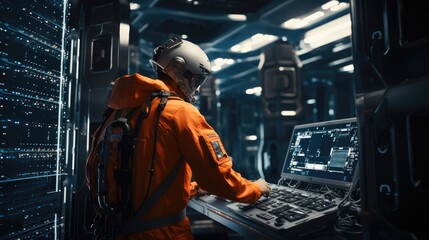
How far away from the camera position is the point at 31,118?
2.19 meters

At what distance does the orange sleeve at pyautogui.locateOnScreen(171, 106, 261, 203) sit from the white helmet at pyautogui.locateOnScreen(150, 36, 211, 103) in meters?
0.40

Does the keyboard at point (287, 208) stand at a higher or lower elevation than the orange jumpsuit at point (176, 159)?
lower

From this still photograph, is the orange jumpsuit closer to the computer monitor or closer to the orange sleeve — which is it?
the orange sleeve

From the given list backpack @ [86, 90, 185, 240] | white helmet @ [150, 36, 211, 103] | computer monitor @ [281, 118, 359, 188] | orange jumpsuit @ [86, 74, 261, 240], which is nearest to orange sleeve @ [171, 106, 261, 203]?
orange jumpsuit @ [86, 74, 261, 240]

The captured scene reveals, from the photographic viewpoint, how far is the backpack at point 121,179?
1.47 meters

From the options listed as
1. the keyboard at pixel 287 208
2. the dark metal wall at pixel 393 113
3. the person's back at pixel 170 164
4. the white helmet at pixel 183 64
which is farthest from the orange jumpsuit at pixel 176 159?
the dark metal wall at pixel 393 113

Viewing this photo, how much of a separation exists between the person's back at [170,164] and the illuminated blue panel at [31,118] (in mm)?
907

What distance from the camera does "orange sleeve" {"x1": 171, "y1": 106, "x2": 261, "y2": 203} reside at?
1.47 metres

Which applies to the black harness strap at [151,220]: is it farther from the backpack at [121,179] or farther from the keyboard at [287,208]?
the keyboard at [287,208]

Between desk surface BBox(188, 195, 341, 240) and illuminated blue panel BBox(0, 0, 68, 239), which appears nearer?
desk surface BBox(188, 195, 341, 240)

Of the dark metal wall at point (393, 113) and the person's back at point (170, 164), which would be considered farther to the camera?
the person's back at point (170, 164)

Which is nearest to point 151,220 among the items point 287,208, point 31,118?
point 287,208

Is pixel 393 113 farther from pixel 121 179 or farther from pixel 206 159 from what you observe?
pixel 121 179

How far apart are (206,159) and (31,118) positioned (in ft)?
4.82
